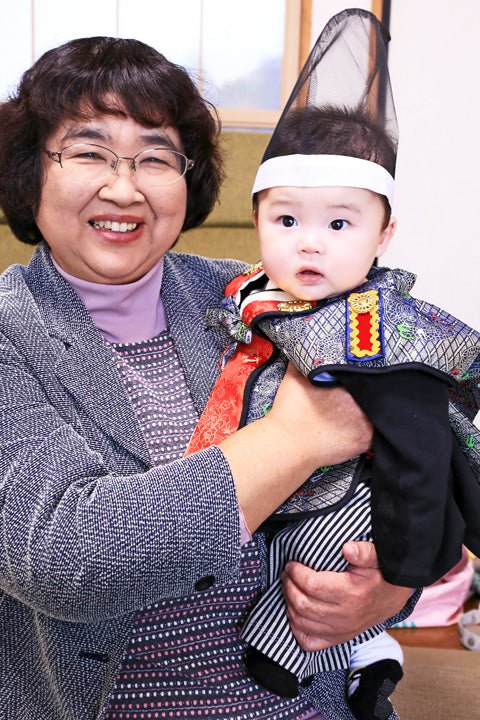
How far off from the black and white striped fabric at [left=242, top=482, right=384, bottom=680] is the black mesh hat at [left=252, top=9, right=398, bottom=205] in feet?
1.61

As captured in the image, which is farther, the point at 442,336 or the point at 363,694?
the point at 363,694

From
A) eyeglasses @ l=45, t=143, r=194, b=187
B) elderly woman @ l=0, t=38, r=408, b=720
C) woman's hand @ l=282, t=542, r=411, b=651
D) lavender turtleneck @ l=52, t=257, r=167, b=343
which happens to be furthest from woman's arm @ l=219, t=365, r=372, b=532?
eyeglasses @ l=45, t=143, r=194, b=187

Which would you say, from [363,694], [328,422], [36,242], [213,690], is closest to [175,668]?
[213,690]

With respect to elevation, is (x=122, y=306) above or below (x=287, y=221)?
below

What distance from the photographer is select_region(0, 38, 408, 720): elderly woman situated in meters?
1.12

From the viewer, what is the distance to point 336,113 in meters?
1.33

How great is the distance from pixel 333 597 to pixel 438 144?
2903 mm

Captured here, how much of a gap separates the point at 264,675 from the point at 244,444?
39 centimetres

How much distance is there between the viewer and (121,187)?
4.74 feet

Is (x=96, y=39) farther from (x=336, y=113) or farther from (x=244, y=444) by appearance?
(x=244, y=444)

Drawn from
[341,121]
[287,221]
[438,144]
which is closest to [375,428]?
[287,221]

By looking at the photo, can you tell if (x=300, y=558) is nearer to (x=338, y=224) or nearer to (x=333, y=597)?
(x=333, y=597)

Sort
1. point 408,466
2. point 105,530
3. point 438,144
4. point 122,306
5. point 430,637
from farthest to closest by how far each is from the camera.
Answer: point 438,144 → point 430,637 → point 122,306 → point 408,466 → point 105,530

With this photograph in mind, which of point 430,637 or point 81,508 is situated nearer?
point 81,508
